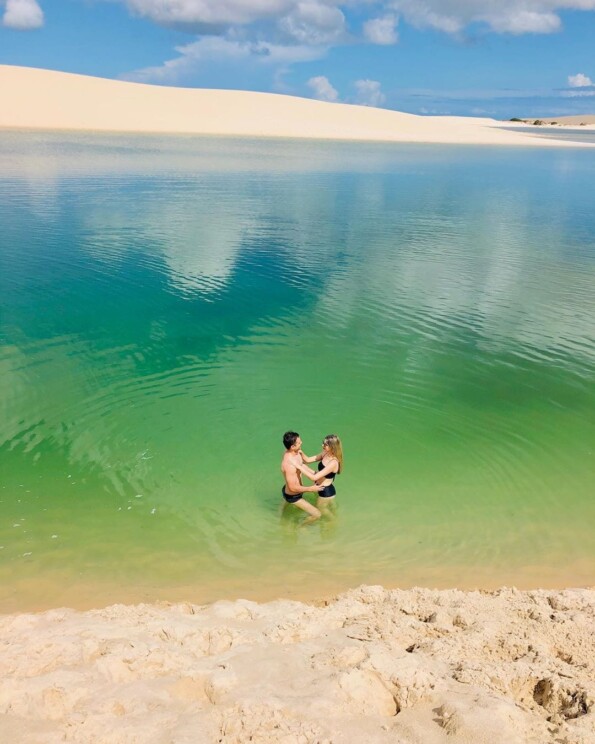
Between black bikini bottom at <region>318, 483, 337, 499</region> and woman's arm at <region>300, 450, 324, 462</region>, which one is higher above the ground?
woman's arm at <region>300, 450, 324, 462</region>

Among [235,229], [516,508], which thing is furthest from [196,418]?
[235,229]

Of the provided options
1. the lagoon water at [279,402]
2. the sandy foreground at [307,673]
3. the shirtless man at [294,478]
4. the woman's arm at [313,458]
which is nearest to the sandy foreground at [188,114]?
the lagoon water at [279,402]

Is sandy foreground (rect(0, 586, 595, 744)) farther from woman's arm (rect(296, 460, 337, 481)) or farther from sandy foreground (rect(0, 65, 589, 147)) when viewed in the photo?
sandy foreground (rect(0, 65, 589, 147))

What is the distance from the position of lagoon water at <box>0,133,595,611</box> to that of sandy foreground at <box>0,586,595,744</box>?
1363mm

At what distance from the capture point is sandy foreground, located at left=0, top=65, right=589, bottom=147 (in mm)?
90075

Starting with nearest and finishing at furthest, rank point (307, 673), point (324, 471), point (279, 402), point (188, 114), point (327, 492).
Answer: point (307, 673), point (324, 471), point (327, 492), point (279, 402), point (188, 114)

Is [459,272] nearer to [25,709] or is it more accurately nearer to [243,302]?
[243,302]

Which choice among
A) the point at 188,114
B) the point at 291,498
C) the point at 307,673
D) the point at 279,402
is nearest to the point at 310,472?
the point at 291,498

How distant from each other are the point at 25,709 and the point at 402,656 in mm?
2948

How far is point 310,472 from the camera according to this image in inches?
352

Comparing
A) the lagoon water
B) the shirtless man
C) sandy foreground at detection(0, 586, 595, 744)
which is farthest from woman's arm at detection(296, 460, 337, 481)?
sandy foreground at detection(0, 586, 595, 744)

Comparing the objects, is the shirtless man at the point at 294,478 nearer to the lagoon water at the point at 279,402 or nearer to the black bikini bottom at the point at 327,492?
the black bikini bottom at the point at 327,492

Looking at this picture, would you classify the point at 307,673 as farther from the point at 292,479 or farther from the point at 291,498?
the point at 291,498

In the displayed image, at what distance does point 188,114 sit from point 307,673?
110 meters
